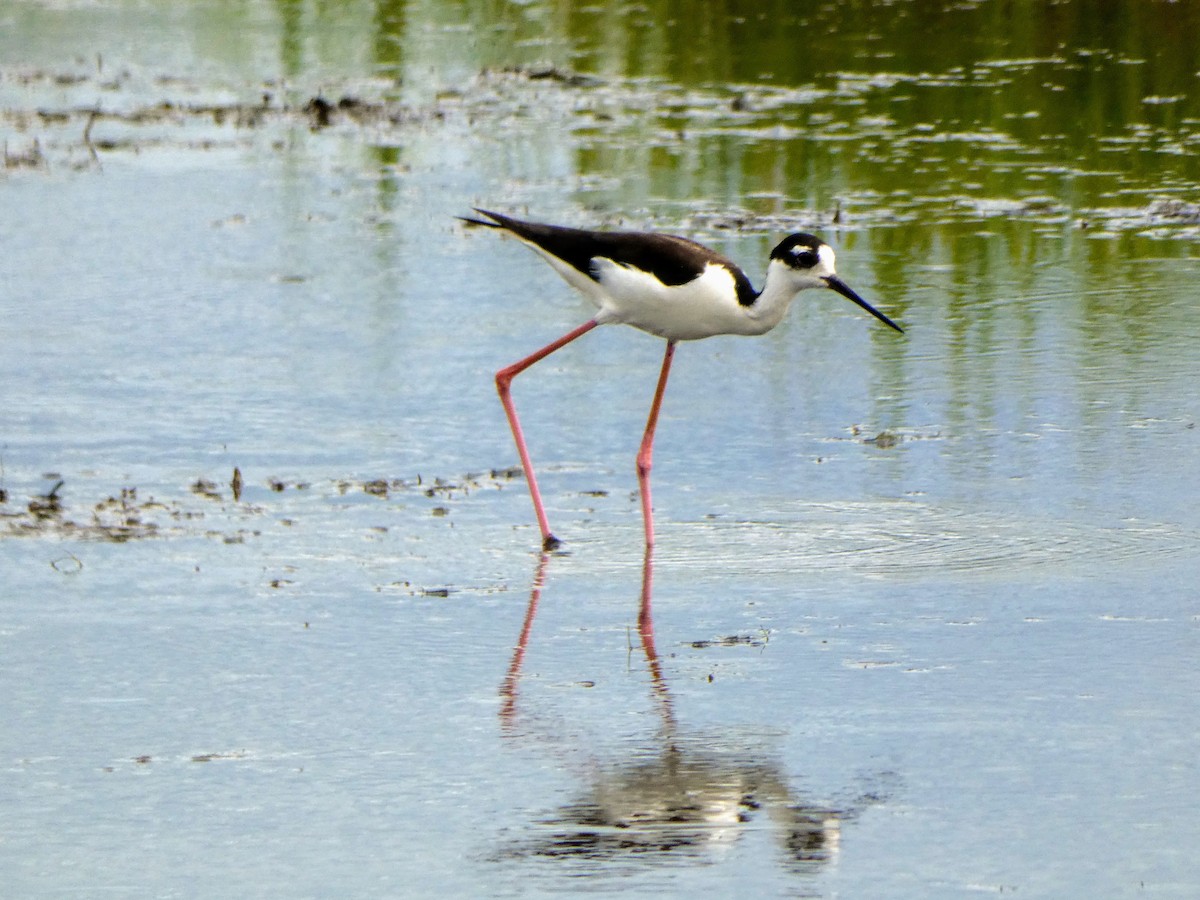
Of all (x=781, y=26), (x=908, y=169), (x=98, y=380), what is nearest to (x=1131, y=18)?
(x=781, y=26)

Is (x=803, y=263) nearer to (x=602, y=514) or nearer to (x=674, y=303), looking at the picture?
(x=674, y=303)

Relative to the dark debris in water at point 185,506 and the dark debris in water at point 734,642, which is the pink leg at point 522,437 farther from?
the dark debris in water at point 734,642

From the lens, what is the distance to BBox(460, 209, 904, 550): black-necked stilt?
7773 mm

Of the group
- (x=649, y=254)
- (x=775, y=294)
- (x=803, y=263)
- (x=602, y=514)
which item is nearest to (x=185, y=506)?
(x=602, y=514)

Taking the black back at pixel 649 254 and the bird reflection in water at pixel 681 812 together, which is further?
the black back at pixel 649 254

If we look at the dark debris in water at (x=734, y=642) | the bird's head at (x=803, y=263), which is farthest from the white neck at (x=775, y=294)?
the dark debris in water at (x=734, y=642)

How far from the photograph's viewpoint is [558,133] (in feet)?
50.4

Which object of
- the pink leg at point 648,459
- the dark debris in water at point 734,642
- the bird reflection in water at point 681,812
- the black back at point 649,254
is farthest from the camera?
the black back at point 649,254

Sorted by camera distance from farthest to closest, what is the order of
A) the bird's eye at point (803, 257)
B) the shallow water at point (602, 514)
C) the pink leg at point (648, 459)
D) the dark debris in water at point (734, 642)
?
the bird's eye at point (803, 257) < the pink leg at point (648, 459) < the dark debris in water at point (734, 642) < the shallow water at point (602, 514)

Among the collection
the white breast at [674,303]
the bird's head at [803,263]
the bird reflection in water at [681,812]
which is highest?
the bird's head at [803,263]

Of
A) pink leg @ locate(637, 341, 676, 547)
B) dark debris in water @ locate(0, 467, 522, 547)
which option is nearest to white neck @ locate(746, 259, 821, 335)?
pink leg @ locate(637, 341, 676, 547)

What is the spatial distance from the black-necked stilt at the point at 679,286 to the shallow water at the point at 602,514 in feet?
1.73

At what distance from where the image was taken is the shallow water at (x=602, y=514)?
504 cm

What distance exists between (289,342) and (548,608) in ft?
12.7
